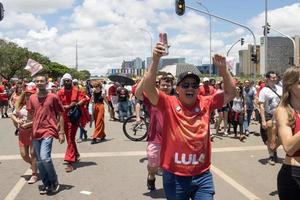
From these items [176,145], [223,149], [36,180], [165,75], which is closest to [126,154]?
[223,149]

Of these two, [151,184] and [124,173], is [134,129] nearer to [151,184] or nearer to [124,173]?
[124,173]

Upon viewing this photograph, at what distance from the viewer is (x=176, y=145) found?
12.7ft

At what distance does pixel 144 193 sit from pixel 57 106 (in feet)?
6.03

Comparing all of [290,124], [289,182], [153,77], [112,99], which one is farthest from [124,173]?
[112,99]

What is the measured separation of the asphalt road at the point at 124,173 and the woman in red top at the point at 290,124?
3.02 m

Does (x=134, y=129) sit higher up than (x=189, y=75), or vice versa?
(x=189, y=75)

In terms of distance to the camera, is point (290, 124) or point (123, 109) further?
point (123, 109)

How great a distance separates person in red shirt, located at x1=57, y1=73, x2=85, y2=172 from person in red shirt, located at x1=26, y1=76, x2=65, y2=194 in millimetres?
1666

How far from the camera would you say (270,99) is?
8852 mm

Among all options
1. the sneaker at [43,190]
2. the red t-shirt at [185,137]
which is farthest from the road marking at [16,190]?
the red t-shirt at [185,137]

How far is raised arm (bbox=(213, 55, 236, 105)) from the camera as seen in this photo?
3727mm

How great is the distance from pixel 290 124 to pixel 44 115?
4394mm

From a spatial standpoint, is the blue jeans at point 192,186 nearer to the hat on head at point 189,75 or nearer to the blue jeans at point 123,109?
the hat on head at point 189,75

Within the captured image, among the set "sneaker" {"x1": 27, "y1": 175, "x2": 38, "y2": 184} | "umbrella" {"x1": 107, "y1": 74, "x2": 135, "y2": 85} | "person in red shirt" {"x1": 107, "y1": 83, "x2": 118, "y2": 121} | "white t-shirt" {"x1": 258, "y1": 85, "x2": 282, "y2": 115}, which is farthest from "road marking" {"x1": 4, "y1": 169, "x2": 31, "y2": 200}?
"umbrella" {"x1": 107, "y1": 74, "x2": 135, "y2": 85}
